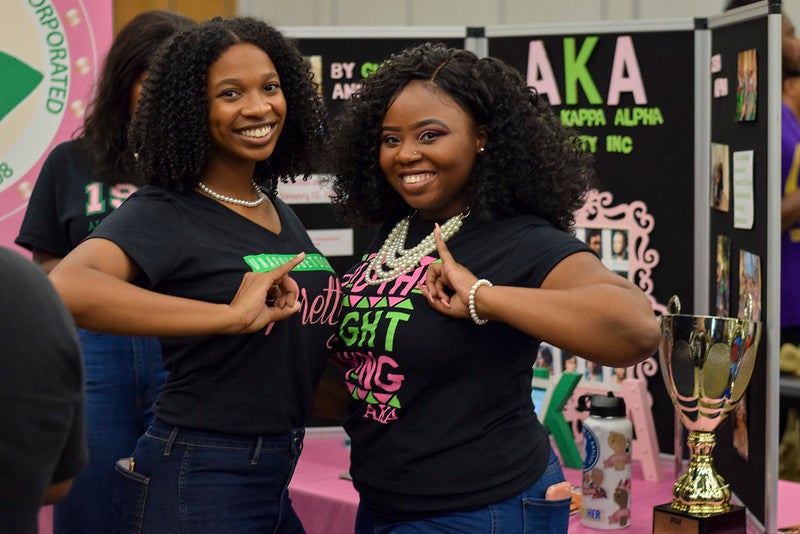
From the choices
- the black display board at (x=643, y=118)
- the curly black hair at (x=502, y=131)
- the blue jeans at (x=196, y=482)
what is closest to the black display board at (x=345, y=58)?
the black display board at (x=643, y=118)

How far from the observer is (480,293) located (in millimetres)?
1585

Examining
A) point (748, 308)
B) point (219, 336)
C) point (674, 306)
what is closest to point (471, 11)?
point (674, 306)

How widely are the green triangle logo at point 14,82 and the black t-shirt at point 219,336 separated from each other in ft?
4.88

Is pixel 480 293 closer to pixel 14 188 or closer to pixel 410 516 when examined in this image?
pixel 410 516

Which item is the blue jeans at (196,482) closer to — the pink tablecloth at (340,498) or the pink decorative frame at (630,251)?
the pink tablecloth at (340,498)

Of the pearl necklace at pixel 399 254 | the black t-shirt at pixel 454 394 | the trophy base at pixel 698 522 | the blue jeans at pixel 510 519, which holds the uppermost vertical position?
the pearl necklace at pixel 399 254

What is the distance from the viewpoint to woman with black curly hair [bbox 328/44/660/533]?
1584mm

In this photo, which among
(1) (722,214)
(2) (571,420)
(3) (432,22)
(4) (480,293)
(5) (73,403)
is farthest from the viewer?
(3) (432,22)

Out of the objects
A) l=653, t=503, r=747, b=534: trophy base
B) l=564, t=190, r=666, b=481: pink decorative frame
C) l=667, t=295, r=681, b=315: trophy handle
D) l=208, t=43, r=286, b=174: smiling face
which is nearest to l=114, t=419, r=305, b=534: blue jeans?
l=208, t=43, r=286, b=174: smiling face

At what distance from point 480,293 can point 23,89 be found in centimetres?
191

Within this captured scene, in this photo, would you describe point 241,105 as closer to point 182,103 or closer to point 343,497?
point 182,103

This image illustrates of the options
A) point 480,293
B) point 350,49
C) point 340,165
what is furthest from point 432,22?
point 480,293

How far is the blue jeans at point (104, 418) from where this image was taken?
2275 mm

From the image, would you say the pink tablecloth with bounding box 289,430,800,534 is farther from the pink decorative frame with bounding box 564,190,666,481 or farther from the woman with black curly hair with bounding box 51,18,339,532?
the woman with black curly hair with bounding box 51,18,339,532
